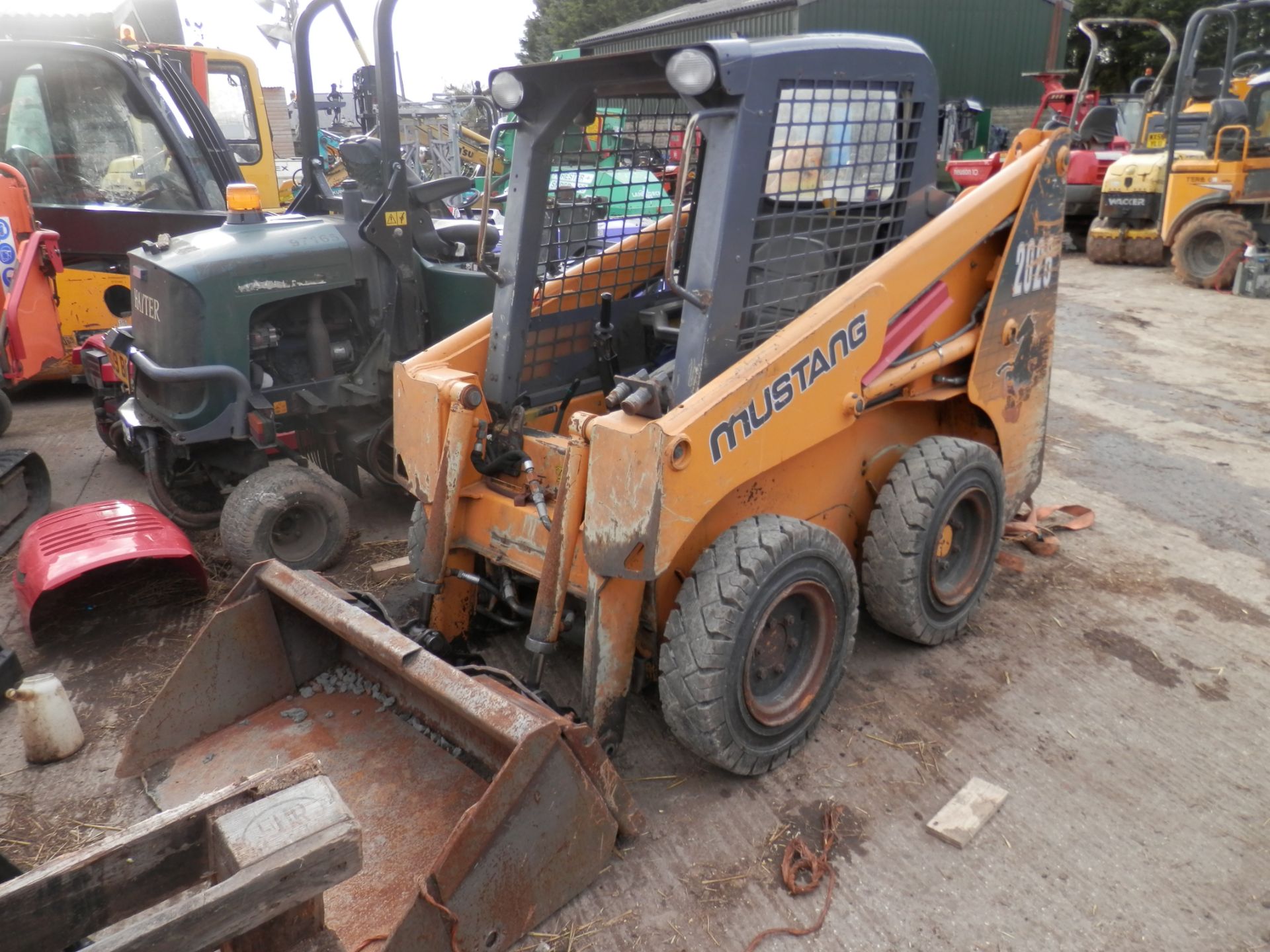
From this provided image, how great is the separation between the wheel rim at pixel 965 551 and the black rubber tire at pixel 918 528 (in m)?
0.03

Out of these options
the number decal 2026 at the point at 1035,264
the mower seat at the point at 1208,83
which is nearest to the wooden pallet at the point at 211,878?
the number decal 2026 at the point at 1035,264

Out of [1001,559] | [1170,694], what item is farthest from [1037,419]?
[1170,694]

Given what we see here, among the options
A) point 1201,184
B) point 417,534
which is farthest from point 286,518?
point 1201,184

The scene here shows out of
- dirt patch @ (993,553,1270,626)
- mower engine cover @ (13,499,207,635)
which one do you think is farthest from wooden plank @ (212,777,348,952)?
dirt patch @ (993,553,1270,626)

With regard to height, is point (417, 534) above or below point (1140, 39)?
below

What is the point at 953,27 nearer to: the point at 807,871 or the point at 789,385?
the point at 789,385

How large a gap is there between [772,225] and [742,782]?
67.8 inches

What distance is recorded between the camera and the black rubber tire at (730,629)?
272cm

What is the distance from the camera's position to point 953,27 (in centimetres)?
2612

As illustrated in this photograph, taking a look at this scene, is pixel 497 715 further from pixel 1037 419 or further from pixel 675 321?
pixel 1037 419

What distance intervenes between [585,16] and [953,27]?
58.0 ft

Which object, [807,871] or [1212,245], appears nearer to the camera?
[807,871]

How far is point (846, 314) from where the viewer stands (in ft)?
9.71

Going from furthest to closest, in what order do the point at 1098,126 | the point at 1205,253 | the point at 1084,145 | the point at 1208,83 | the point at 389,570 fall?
the point at 1084,145 < the point at 1098,126 < the point at 1208,83 < the point at 1205,253 < the point at 389,570
